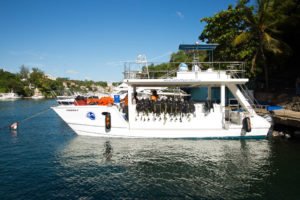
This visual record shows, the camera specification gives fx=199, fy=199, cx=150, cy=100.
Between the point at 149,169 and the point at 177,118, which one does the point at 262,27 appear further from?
the point at 149,169

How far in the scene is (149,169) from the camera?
23.3ft

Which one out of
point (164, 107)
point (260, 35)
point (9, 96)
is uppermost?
point (260, 35)

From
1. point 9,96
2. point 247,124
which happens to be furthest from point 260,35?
point 9,96

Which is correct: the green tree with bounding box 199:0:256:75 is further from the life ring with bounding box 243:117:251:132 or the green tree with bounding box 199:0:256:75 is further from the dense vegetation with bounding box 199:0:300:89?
the life ring with bounding box 243:117:251:132

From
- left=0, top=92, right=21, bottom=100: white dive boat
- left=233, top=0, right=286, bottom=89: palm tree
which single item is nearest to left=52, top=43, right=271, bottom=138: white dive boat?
left=233, top=0, right=286, bottom=89: palm tree

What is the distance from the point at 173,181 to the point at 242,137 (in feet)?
19.2

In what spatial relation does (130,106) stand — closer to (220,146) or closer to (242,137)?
(220,146)

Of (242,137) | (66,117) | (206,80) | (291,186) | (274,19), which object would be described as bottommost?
(291,186)

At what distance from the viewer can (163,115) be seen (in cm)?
1031

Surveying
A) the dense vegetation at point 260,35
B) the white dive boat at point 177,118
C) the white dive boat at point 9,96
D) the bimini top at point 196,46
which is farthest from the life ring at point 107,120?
the white dive boat at point 9,96

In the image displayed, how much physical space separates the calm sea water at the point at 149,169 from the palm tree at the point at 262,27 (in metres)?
8.06

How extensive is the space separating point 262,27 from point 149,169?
1508 centimetres

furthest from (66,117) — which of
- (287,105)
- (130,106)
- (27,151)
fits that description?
(287,105)

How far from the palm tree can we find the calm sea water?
8.06 metres
